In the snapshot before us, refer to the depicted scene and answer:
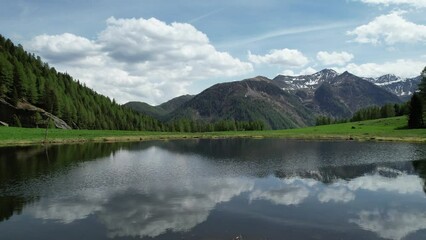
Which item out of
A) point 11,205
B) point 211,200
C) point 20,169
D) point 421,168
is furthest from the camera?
point 421,168

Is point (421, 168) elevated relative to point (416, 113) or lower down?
lower down

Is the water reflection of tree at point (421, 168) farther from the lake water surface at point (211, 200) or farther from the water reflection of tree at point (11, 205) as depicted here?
the water reflection of tree at point (11, 205)

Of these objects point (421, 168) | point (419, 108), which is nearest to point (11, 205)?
point (421, 168)

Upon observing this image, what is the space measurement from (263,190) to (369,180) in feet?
57.2

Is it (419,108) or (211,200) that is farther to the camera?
(419,108)

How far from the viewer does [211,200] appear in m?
37.1

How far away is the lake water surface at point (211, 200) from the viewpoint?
2695cm

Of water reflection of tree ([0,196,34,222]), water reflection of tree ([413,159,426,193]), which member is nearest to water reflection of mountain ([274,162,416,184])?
water reflection of tree ([413,159,426,193])

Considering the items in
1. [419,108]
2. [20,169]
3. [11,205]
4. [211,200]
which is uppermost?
[419,108]

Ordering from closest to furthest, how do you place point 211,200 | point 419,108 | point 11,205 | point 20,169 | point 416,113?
1. point 11,205
2. point 211,200
3. point 20,169
4. point 419,108
5. point 416,113

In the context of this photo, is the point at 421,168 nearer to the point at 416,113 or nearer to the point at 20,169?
the point at 20,169

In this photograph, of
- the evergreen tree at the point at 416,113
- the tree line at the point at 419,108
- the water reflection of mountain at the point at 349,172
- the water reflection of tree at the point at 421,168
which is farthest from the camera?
the evergreen tree at the point at 416,113

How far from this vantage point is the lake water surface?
27.0 m

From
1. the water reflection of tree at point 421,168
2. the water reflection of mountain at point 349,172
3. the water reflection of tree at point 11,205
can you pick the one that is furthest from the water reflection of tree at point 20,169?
the water reflection of tree at point 421,168
